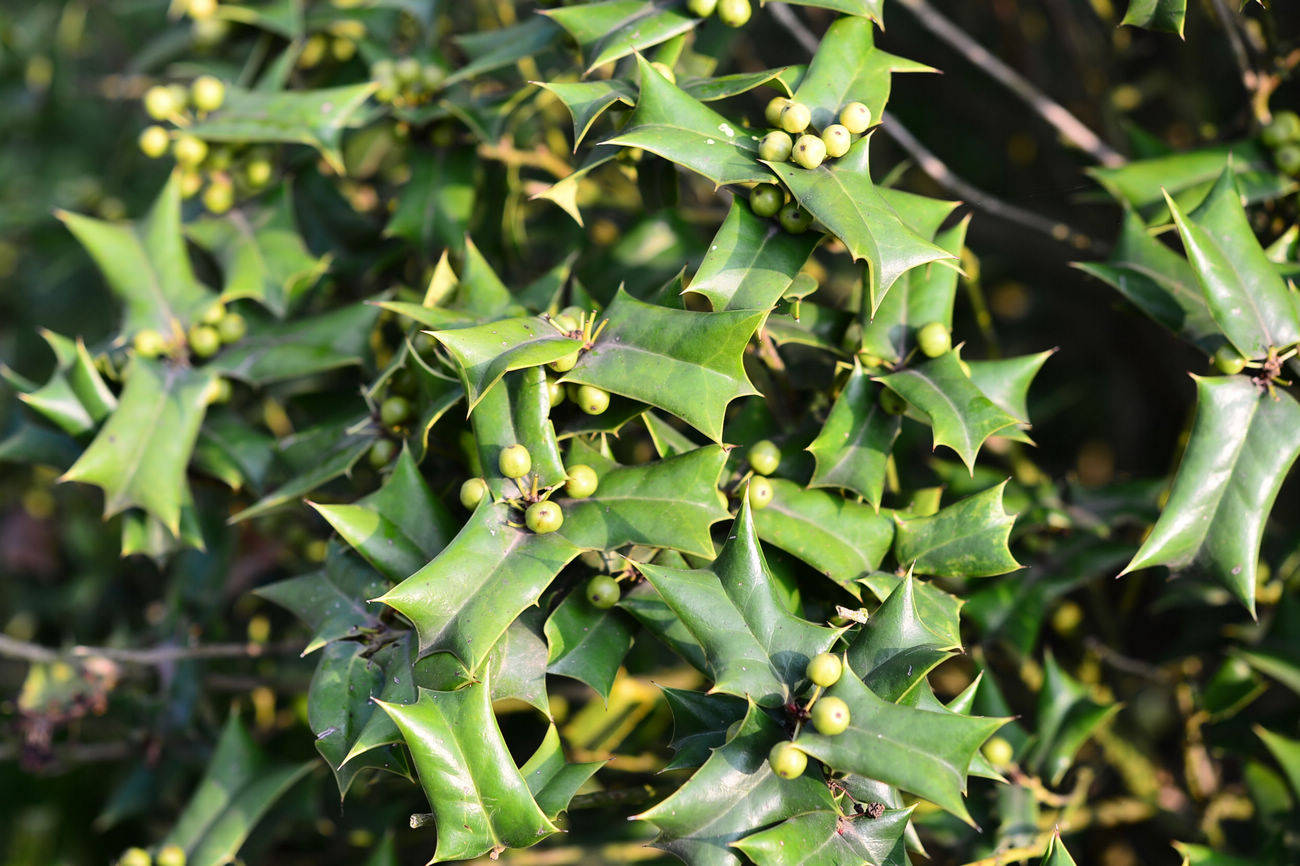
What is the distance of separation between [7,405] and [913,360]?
2.86 meters

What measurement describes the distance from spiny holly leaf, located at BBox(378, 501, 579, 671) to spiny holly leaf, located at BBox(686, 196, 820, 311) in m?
0.39

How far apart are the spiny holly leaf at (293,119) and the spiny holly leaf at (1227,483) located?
58.2 inches

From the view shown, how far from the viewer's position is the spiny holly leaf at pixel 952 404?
135 cm

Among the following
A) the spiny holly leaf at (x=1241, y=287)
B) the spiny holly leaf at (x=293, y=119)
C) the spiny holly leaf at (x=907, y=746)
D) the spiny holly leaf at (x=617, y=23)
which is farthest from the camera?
the spiny holly leaf at (x=293, y=119)

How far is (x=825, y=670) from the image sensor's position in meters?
1.16

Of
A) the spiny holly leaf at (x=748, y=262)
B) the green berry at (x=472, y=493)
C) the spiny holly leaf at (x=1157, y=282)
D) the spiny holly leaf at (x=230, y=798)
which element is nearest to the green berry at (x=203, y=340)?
the spiny holly leaf at (x=230, y=798)

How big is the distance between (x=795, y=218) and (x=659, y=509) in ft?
1.44

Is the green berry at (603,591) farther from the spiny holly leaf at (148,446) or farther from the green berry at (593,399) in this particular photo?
the spiny holly leaf at (148,446)

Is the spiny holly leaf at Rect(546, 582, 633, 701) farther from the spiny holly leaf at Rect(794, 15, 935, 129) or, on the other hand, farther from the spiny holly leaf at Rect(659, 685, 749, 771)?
the spiny holly leaf at Rect(794, 15, 935, 129)

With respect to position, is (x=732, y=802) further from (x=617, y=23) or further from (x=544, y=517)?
(x=617, y=23)

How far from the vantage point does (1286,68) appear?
1.81 m

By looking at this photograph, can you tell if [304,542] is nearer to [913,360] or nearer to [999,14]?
[913,360]

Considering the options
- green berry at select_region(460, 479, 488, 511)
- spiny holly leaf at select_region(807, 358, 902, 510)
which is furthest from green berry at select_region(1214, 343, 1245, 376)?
green berry at select_region(460, 479, 488, 511)

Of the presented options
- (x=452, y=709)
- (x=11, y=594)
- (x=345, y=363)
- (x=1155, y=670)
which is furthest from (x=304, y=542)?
(x=1155, y=670)
